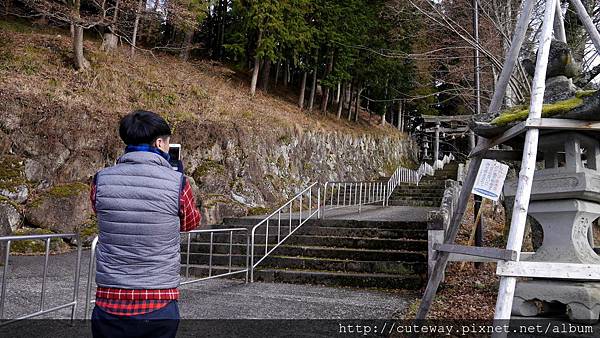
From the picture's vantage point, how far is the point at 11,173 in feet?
29.5

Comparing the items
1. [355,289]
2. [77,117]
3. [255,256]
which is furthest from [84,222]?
[355,289]

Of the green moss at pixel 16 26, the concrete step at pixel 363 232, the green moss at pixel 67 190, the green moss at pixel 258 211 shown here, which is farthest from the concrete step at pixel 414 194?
the green moss at pixel 16 26

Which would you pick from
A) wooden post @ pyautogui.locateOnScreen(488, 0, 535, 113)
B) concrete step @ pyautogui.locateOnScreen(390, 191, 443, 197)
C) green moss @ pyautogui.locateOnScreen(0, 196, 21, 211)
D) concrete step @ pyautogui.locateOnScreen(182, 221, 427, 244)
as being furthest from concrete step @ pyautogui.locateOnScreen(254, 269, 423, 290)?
concrete step @ pyautogui.locateOnScreen(390, 191, 443, 197)

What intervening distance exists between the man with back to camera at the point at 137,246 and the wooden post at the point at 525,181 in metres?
1.94

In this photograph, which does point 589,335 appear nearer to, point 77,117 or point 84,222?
point 84,222

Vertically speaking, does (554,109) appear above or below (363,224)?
above

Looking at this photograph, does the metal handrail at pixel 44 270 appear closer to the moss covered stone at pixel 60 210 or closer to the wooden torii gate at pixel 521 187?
the wooden torii gate at pixel 521 187

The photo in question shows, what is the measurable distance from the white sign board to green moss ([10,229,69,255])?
7000mm

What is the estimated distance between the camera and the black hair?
2.18 m

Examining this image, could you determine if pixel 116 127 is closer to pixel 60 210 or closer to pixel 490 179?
pixel 60 210

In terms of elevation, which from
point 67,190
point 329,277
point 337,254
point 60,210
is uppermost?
point 67,190

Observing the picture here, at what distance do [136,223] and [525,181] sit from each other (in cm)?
247

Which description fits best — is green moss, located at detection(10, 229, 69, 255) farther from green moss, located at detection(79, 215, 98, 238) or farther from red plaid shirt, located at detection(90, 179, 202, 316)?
red plaid shirt, located at detection(90, 179, 202, 316)

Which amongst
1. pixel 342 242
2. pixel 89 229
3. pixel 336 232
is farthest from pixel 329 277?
pixel 89 229
